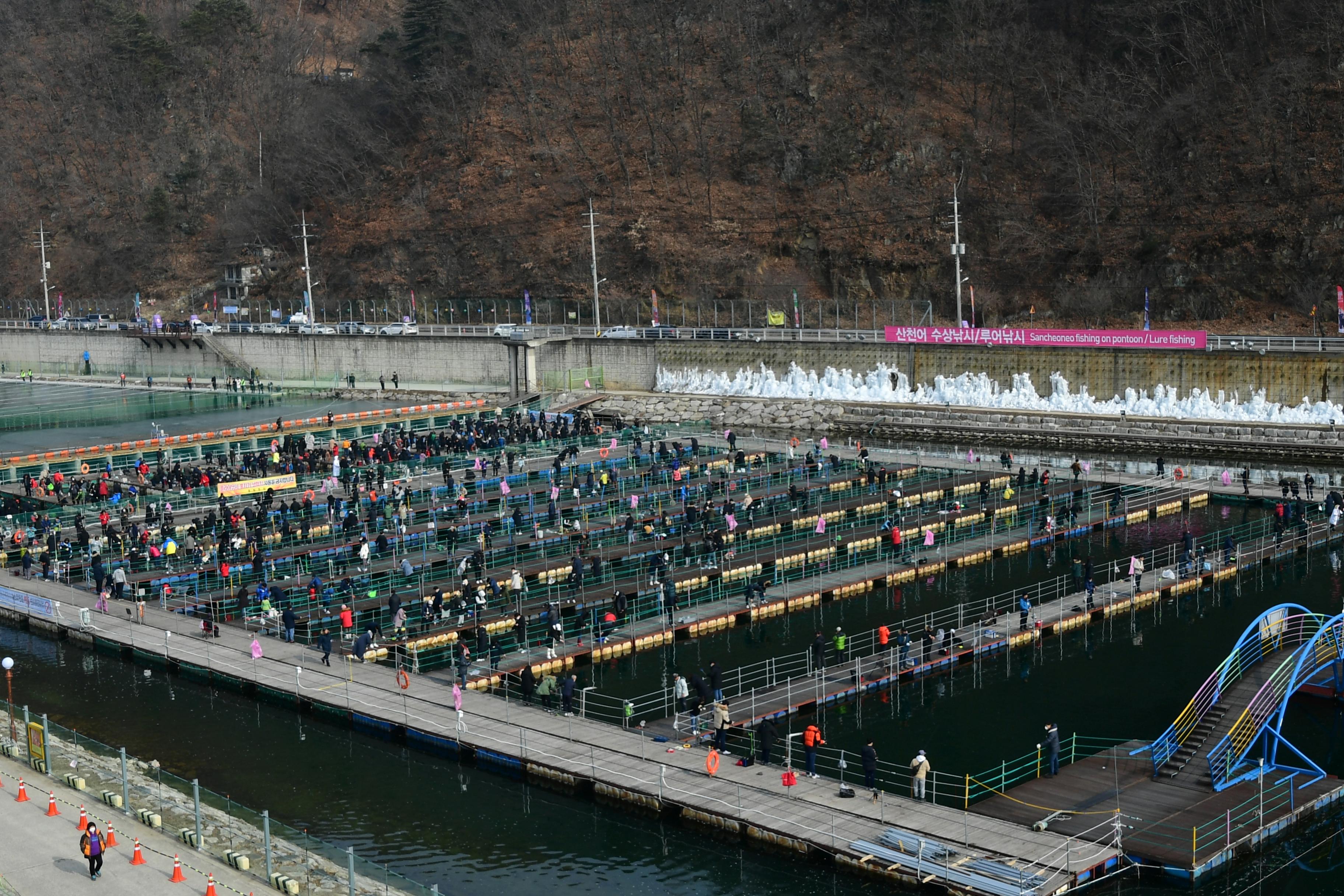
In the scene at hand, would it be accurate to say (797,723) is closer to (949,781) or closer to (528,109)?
(949,781)

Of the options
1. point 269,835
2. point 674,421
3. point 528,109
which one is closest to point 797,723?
point 269,835

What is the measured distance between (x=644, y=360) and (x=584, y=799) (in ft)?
216

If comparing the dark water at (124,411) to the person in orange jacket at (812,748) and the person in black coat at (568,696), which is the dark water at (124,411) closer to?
the person in black coat at (568,696)

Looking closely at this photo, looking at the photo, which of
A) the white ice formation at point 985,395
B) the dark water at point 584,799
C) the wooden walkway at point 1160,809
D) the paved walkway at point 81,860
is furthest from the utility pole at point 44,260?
the wooden walkway at point 1160,809

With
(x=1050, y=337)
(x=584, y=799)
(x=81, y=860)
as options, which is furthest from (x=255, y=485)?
(x=1050, y=337)

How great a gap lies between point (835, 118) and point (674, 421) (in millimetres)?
42439

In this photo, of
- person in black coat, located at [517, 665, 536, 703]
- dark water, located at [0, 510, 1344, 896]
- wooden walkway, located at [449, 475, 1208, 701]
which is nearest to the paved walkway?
dark water, located at [0, 510, 1344, 896]

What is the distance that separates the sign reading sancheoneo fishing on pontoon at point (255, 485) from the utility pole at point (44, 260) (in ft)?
259

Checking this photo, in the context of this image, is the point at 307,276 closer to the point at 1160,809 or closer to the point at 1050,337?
the point at 1050,337

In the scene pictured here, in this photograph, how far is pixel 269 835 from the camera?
82.7 feet

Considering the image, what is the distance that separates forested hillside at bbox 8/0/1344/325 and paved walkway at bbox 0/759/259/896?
79.2 metres

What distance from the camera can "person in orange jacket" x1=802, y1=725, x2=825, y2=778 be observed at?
1167 inches

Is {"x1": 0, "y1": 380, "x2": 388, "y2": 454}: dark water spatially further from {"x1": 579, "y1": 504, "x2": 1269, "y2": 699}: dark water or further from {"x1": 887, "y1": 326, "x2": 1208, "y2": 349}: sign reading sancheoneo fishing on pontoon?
{"x1": 579, "y1": 504, "x2": 1269, "y2": 699}: dark water

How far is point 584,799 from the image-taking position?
98.8 feet
